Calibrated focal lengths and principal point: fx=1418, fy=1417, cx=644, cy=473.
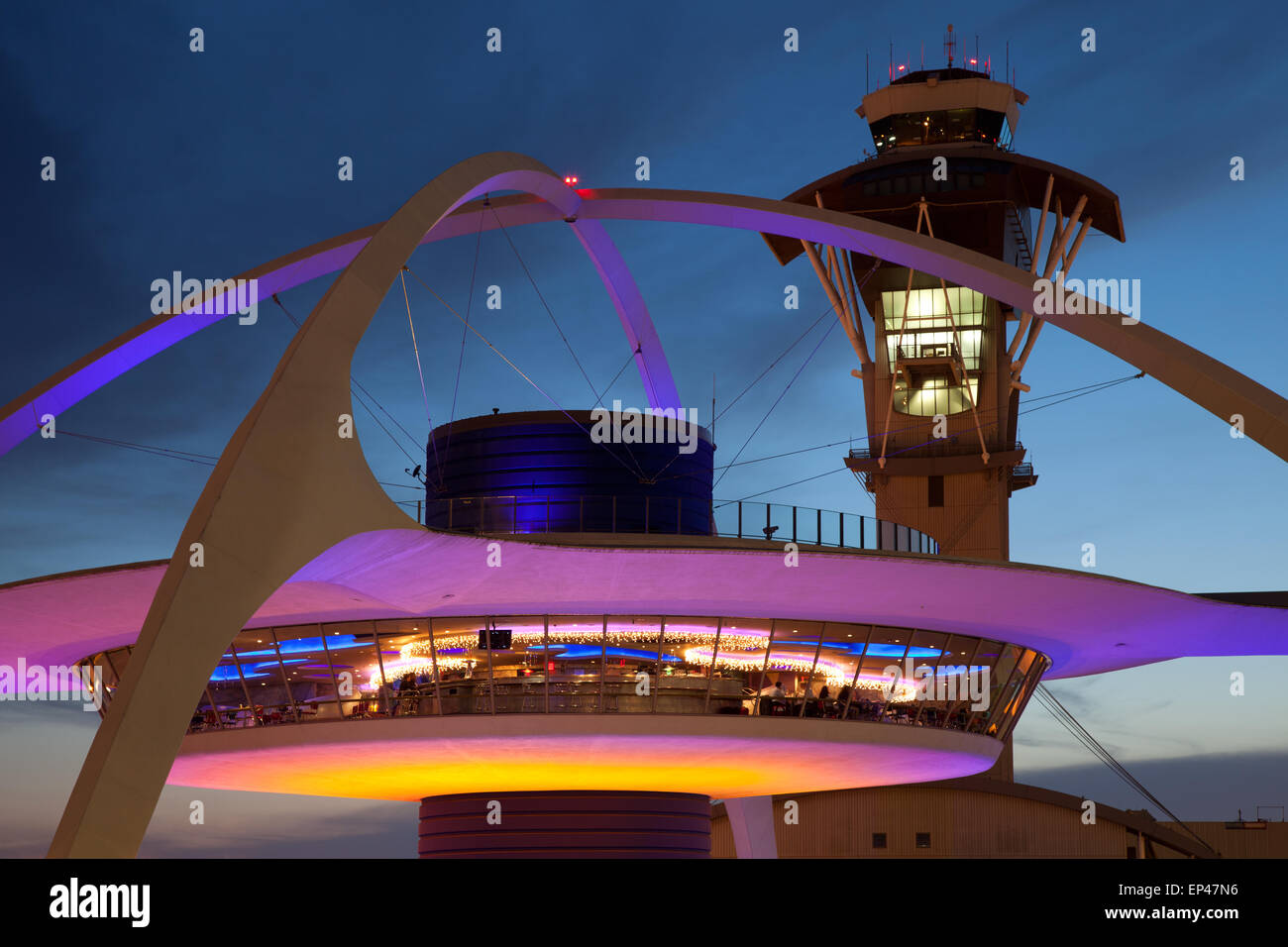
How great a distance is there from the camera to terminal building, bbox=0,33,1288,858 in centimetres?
2319

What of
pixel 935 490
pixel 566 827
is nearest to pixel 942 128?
pixel 935 490

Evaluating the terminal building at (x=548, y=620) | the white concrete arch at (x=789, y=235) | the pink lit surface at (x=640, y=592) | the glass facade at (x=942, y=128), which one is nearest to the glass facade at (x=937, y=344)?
the glass facade at (x=942, y=128)

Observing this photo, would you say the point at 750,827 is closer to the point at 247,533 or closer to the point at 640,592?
the point at 640,592

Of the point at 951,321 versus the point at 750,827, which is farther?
the point at 951,321

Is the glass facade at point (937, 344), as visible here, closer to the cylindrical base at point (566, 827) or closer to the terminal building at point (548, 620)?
the terminal building at point (548, 620)

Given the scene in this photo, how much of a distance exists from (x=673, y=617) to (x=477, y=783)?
30.3ft

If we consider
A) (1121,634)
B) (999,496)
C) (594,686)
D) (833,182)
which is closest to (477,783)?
(594,686)

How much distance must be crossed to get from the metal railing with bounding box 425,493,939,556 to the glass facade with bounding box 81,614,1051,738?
2.24m

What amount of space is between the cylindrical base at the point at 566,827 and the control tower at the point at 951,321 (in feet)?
109

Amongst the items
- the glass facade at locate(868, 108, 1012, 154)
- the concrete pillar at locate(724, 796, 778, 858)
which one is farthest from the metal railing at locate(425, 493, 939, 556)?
the glass facade at locate(868, 108, 1012, 154)

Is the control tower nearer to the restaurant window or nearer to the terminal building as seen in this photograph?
the restaurant window

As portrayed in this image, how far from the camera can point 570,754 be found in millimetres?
35000

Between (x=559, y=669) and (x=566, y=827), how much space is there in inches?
291

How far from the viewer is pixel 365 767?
3769 centimetres
